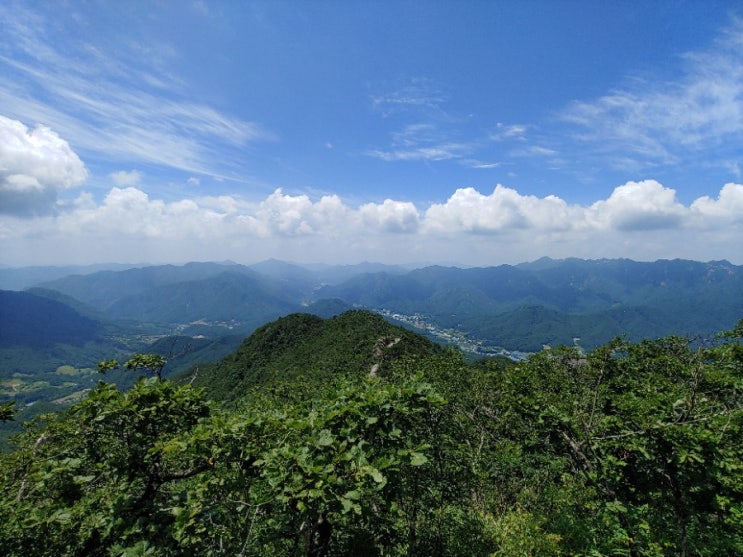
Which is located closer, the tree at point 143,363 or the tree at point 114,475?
the tree at point 114,475

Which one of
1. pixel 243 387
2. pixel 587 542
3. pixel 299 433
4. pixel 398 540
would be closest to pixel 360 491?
pixel 299 433

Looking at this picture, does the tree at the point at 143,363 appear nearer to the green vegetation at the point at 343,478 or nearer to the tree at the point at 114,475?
the green vegetation at the point at 343,478

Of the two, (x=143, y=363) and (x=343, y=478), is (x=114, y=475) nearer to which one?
(x=143, y=363)

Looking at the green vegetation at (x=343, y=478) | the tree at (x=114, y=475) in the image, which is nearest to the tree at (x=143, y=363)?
the green vegetation at (x=343, y=478)

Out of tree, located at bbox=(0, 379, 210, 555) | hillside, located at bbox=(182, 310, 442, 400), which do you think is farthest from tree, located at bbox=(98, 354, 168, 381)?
hillside, located at bbox=(182, 310, 442, 400)

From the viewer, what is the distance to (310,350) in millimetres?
87875

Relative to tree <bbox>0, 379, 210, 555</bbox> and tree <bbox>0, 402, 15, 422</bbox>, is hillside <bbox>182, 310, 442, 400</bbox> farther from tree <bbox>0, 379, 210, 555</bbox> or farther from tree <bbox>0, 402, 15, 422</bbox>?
tree <bbox>0, 379, 210, 555</bbox>

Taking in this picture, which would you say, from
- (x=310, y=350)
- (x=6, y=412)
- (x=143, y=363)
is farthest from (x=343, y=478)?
(x=310, y=350)

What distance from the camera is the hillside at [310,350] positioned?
67.3 metres

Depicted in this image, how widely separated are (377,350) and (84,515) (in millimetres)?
64865

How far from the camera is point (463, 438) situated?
8.52m

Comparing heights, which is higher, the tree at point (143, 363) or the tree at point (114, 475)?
the tree at point (143, 363)

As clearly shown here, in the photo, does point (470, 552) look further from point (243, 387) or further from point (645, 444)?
point (243, 387)

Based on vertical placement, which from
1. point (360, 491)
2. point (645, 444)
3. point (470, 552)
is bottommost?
point (470, 552)
